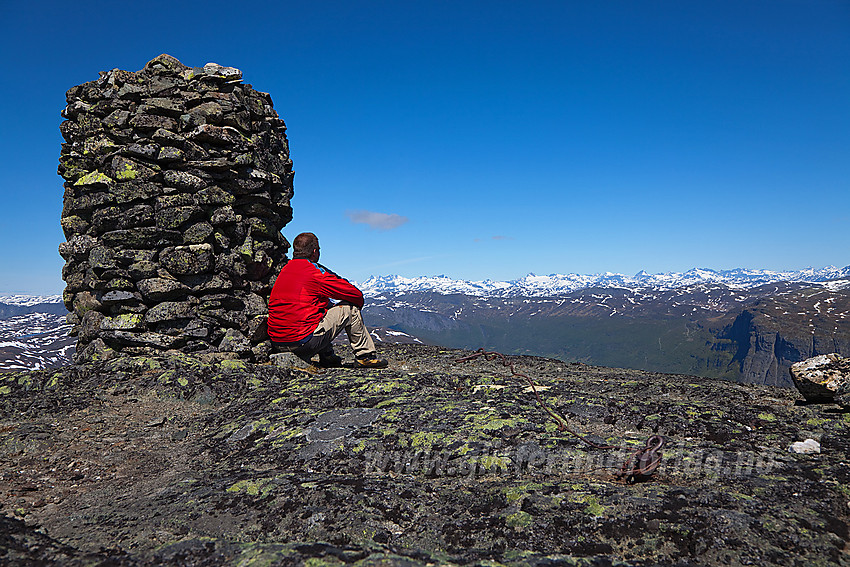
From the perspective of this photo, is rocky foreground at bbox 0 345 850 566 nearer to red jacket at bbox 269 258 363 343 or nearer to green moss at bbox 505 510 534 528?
green moss at bbox 505 510 534 528

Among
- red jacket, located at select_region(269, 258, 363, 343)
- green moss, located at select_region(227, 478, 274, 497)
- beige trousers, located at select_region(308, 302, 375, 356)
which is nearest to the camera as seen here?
green moss, located at select_region(227, 478, 274, 497)

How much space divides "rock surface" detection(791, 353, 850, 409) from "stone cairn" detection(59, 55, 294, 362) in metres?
13.7

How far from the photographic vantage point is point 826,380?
8461 mm

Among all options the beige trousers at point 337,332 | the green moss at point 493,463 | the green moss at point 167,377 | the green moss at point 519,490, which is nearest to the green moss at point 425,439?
the green moss at point 493,463

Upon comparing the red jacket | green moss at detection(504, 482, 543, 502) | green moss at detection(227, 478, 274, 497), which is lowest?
green moss at detection(504, 482, 543, 502)

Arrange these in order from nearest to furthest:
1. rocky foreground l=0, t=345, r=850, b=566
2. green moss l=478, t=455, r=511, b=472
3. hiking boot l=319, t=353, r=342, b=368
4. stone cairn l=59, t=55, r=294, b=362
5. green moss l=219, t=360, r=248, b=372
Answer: rocky foreground l=0, t=345, r=850, b=566 → green moss l=478, t=455, r=511, b=472 → green moss l=219, t=360, r=248, b=372 → stone cairn l=59, t=55, r=294, b=362 → hiking boot l=319, t=353, r=342, b=368

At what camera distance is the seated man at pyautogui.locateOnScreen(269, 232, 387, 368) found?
41.4ft

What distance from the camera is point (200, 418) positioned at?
30.2 feet

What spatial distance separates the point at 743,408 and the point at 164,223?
14921mm

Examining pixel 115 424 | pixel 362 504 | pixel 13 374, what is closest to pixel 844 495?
pixel 362 504

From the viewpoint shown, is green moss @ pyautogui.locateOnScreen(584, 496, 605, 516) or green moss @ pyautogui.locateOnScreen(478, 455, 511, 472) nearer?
green moss @ pyautogui.locateOnScreen(584, 496, 605, 516)

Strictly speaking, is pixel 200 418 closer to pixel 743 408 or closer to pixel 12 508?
pixel 12 508

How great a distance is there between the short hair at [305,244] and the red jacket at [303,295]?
19 cm

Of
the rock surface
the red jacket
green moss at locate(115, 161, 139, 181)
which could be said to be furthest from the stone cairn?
the rock surface
